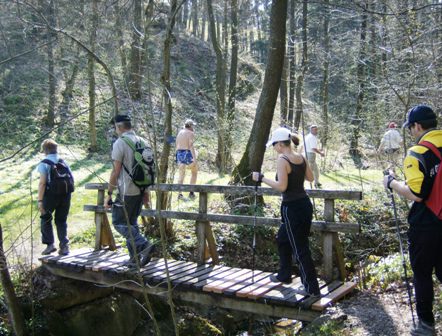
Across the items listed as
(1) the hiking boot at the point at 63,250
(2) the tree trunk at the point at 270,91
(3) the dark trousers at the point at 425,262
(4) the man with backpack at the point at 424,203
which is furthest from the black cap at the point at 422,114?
(1) the hiking boot at the point at 63,250

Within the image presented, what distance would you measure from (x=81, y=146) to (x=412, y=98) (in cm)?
1530

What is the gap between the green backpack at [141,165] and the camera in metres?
6.58

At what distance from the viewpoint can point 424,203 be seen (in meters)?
4.21

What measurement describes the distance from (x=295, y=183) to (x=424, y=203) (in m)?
1.57

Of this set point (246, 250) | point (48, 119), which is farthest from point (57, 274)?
point (48, 119)

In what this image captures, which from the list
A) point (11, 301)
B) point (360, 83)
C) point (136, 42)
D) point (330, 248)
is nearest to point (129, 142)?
point (11, 301)

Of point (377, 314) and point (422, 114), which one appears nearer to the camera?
point (422, 114)

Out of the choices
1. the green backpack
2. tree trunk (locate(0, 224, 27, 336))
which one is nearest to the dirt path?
the green backpack

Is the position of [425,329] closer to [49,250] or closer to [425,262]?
[425,262]

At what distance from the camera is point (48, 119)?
21.1 m

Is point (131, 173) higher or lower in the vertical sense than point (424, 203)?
higher

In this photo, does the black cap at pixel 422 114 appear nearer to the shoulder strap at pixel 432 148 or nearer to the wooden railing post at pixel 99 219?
the shoulder strap at pixel 432 148

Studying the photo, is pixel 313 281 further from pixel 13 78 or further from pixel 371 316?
pixel 13 78

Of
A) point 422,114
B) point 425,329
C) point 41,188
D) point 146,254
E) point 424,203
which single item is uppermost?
point 422,114
